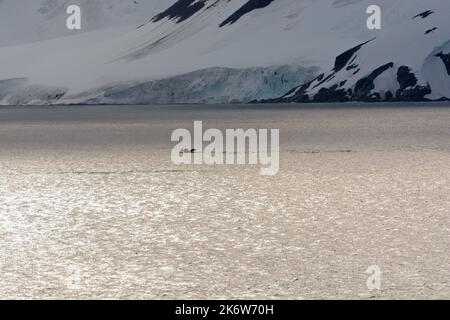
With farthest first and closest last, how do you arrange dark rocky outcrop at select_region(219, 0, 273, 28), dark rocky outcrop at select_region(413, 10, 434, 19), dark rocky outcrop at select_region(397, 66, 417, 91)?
dark rocky outcrop at select_region(219, 0, 273, 28), dark rocky outcrop at select_region(413, 10, 434, 19), dark rocky outcrop at select_region(397, 66, 417, 91)

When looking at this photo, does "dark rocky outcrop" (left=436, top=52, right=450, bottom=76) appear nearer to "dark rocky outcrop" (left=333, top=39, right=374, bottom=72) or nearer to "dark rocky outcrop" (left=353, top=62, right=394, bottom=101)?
"dark rocky outcrop" (left=353, top=62, right=394, bottom=101)

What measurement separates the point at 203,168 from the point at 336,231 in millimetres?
11791

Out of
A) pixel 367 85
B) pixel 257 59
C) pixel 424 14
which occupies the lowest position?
pixel 367 85

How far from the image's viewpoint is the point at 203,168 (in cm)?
2472

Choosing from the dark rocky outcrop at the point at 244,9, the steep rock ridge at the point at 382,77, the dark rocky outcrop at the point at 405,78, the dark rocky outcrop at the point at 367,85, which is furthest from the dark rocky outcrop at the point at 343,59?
the dark rocky outcrop at the point at 244,9

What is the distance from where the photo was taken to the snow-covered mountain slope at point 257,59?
409ft

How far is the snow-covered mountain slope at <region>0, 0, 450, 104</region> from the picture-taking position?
124562 mm

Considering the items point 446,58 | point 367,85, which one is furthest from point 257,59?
point 446,58

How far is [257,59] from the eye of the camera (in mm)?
151000

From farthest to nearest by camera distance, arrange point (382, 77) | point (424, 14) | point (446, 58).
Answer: point (424, 14) < point (382, 77) < point (446, 58)

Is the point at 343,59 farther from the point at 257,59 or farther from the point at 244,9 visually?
the point at 244,9

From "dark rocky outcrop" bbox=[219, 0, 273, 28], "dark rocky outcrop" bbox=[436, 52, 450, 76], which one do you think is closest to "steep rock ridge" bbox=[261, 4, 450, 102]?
"dark rocky outcrop" bbox=[436, 52, 450, 76]
